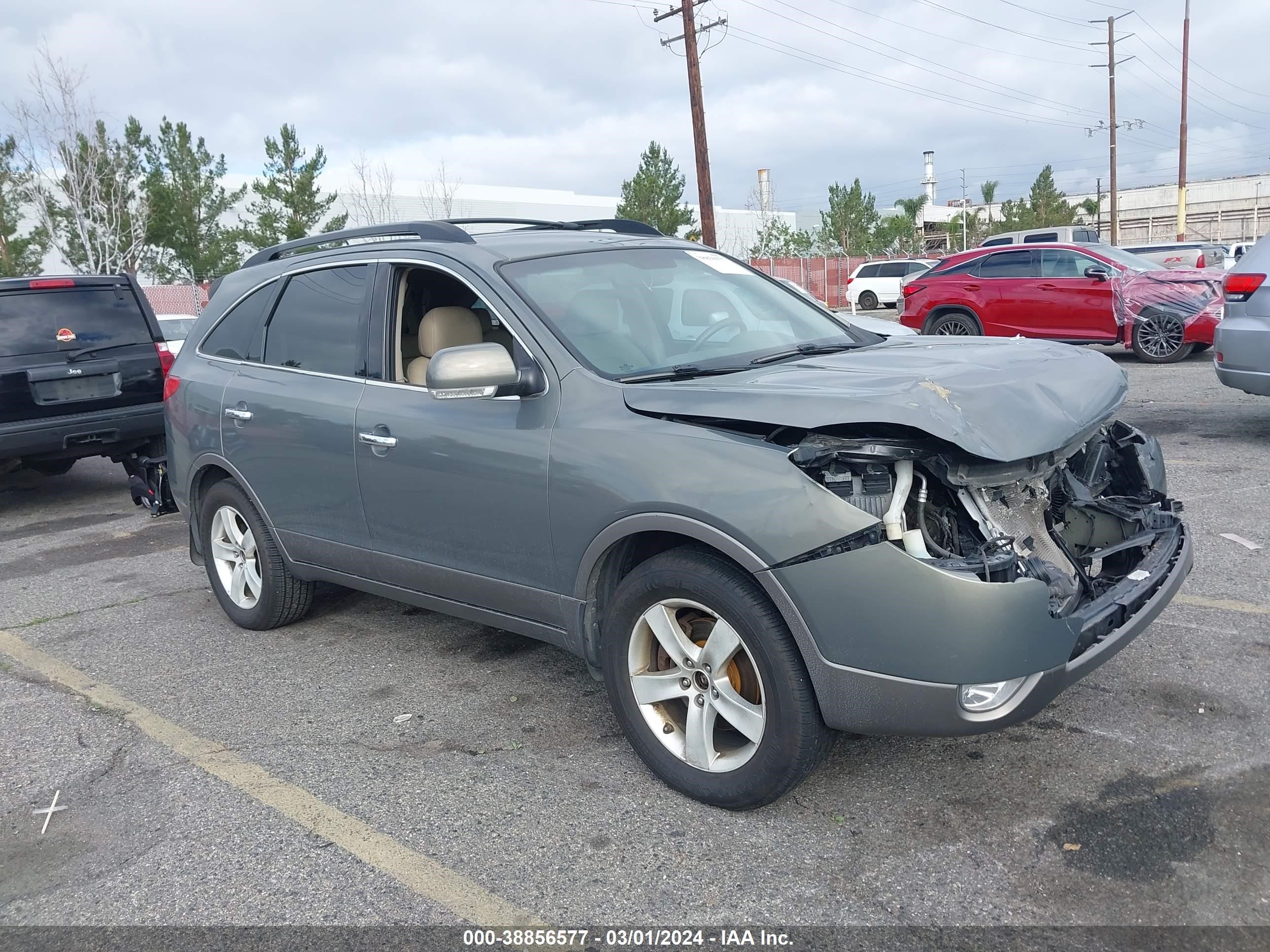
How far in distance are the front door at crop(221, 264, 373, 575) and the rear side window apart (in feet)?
13.5

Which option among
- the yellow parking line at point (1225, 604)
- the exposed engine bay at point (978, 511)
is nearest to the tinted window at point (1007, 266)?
the yellow parking line at point (1225, 604)

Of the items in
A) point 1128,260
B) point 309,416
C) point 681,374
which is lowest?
point 1128,260

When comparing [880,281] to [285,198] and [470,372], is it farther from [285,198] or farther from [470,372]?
[470,372]

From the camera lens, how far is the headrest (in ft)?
14.2

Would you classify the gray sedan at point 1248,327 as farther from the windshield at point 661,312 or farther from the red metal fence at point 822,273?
the red metal fence at point 822,273

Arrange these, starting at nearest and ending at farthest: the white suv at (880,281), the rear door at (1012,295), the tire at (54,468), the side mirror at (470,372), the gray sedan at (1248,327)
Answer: the side mirror at (470,372)
the gray sedan at (1248,327)
the tire at (54,468)
the rear door at (1012,295)
the white suv at (880,281)

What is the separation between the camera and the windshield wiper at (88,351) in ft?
27.2

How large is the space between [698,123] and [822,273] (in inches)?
877

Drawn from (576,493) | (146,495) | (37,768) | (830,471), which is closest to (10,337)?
(146,495)

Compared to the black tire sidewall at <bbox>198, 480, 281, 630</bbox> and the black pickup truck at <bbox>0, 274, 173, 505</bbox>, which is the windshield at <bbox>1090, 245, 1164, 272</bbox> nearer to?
the black pickup truck at <bbox>0, 274, 173, 505</bbox>

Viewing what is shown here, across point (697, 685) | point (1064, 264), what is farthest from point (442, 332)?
point (1064, 264)

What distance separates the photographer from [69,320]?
27.4 ft

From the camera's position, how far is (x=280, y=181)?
36.4 m

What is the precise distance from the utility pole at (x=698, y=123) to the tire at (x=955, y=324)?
9407mm
